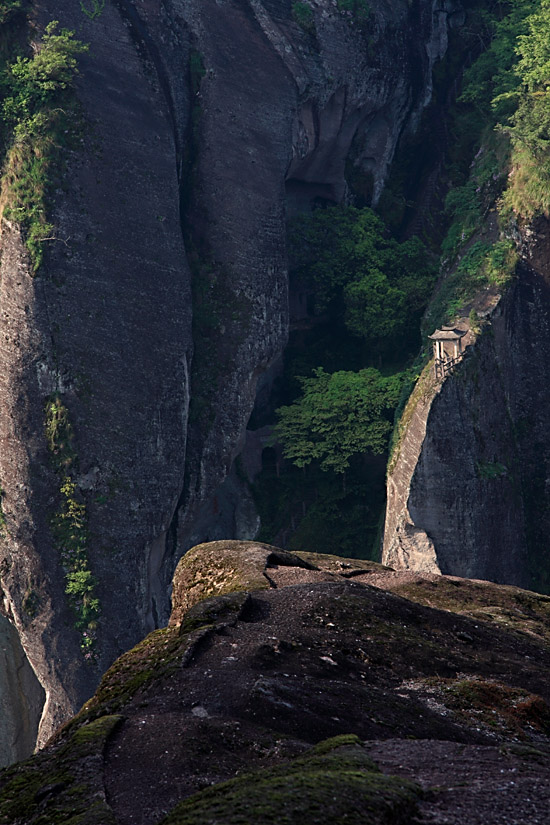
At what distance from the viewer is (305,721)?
26.0 feet

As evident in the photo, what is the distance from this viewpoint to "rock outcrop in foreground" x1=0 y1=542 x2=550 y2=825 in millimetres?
6137

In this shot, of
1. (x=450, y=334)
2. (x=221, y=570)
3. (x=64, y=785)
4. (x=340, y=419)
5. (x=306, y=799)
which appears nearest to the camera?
(x=306, y=799)

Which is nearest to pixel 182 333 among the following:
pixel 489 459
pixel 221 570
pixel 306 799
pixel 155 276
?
pixel 155 276

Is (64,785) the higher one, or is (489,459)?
(489,459)

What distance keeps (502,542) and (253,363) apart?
8421 mm

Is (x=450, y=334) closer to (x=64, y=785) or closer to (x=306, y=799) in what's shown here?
(x=64, y=785)

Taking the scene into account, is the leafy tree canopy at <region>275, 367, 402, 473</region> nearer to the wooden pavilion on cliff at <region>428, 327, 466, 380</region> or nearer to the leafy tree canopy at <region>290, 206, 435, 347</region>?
the leafy tree canopy at <region>290, 206, 435, 347</region>

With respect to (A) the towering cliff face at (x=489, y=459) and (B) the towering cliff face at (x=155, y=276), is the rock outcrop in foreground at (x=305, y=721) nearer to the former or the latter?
(B) the towering cliff face at (x=155, y=276)

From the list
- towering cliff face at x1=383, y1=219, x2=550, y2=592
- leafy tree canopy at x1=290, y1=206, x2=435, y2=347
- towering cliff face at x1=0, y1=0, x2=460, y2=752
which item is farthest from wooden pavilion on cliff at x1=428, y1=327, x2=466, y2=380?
towering cliff face at x1=0, y1=0, x2=460, y2=752

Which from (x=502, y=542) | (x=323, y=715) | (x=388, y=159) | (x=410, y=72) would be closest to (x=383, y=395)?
(x=502, y=542)

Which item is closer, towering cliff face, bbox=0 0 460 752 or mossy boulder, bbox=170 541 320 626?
mossy boulder, bbox=170 541 320 626

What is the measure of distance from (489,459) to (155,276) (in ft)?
33.2

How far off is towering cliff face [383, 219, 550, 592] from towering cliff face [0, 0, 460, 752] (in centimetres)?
525

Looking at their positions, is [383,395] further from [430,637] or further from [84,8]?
[430,637]
